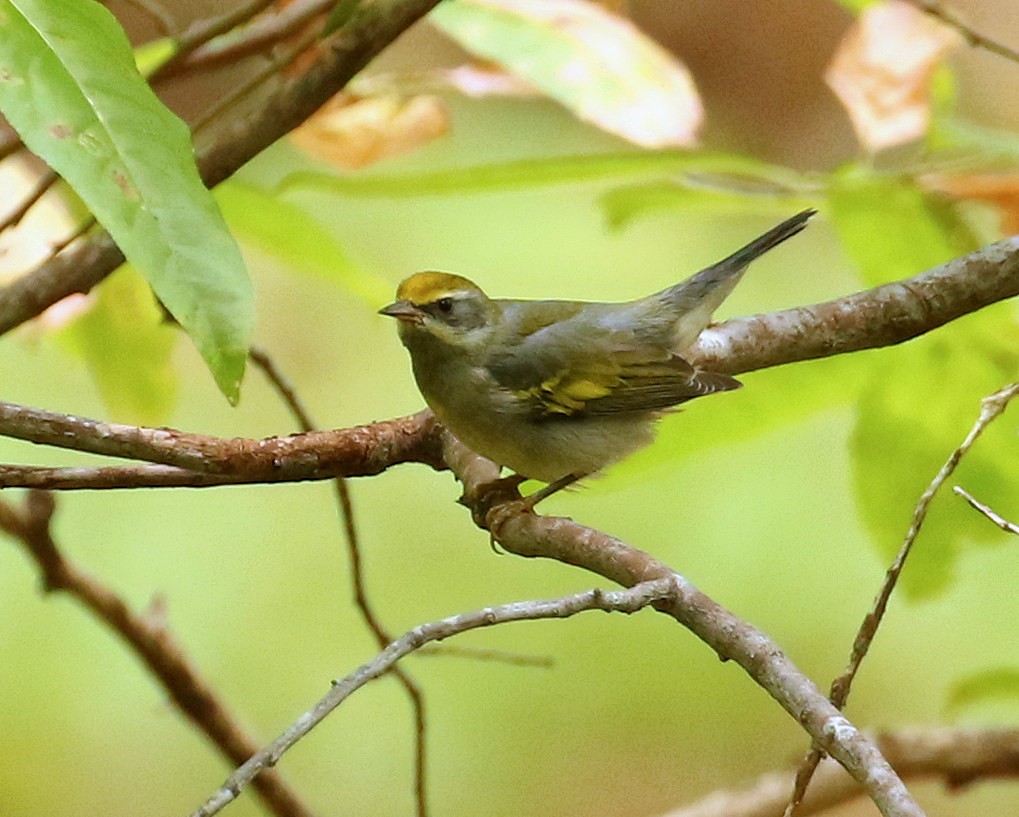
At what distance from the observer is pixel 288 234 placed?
1.98 metres

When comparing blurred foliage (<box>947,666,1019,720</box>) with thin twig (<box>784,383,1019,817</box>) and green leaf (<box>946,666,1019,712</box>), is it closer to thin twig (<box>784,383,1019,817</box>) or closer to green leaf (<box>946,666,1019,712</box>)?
green leaf (<box>946,666,1019,712</box>)

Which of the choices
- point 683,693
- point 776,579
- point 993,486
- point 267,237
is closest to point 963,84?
point 776,579

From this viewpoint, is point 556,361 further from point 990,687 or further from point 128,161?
point 128,161

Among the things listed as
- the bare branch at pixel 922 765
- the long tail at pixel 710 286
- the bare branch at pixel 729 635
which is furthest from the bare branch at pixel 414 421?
the bare branch at pixel 922 765

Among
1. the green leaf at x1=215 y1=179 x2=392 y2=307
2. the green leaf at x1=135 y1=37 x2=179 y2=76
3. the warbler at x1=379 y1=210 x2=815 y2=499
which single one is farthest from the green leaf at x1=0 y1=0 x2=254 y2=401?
the warbler at x1=379 y1=210 x2=815 y2=499

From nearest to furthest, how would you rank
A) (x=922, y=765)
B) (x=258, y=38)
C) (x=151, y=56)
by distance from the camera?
(x=258, y=38) → (x=151, y=56) → (x=922, y=765)

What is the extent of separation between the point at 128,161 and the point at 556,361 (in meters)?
1.55

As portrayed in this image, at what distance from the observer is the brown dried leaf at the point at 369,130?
7.82ft

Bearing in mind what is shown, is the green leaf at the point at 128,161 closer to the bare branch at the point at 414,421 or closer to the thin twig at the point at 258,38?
the bare branch at the point at 414,421

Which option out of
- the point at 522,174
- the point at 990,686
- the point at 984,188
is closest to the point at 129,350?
the point at 522,174

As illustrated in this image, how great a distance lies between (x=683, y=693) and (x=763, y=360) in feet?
8.11

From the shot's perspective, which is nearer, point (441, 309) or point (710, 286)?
point (441, 309)

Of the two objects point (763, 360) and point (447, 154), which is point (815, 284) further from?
point (763, 360)

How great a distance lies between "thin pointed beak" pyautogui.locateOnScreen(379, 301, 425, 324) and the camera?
2416 mm
